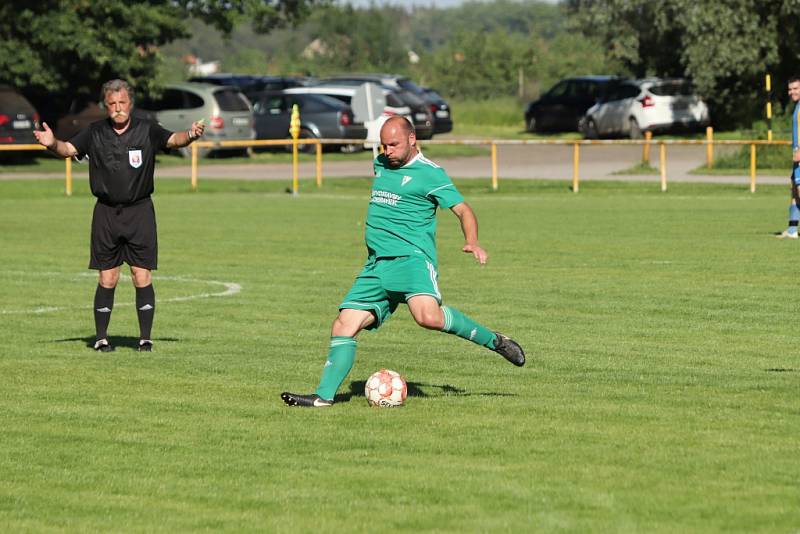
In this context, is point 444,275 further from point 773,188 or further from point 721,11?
point 721,11

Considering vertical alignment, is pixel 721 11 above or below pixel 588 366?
above

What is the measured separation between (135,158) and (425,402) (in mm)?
3397

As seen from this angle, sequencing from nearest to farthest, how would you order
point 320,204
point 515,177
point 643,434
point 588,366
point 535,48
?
1. point 643,434
2. point 588,366
3. point 320,204
4. point 515,177
5. point 535,48

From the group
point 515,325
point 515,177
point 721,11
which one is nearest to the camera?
point 515,325

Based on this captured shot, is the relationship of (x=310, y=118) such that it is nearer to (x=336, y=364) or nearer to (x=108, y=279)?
(x=108, y=279)

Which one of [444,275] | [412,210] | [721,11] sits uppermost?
[721,11]

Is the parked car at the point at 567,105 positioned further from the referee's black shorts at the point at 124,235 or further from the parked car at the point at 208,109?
the referee's black shorts at the point at 124,235

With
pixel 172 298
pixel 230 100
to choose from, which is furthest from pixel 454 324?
pixel 230 100

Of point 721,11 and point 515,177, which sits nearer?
point 515,177

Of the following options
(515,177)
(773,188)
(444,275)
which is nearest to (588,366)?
(444,275)

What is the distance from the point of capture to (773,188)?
32906mm

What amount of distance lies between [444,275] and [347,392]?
26.3ft

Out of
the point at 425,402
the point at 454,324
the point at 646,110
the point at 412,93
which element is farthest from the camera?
the point at 412,93

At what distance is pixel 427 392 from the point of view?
1012 cm
